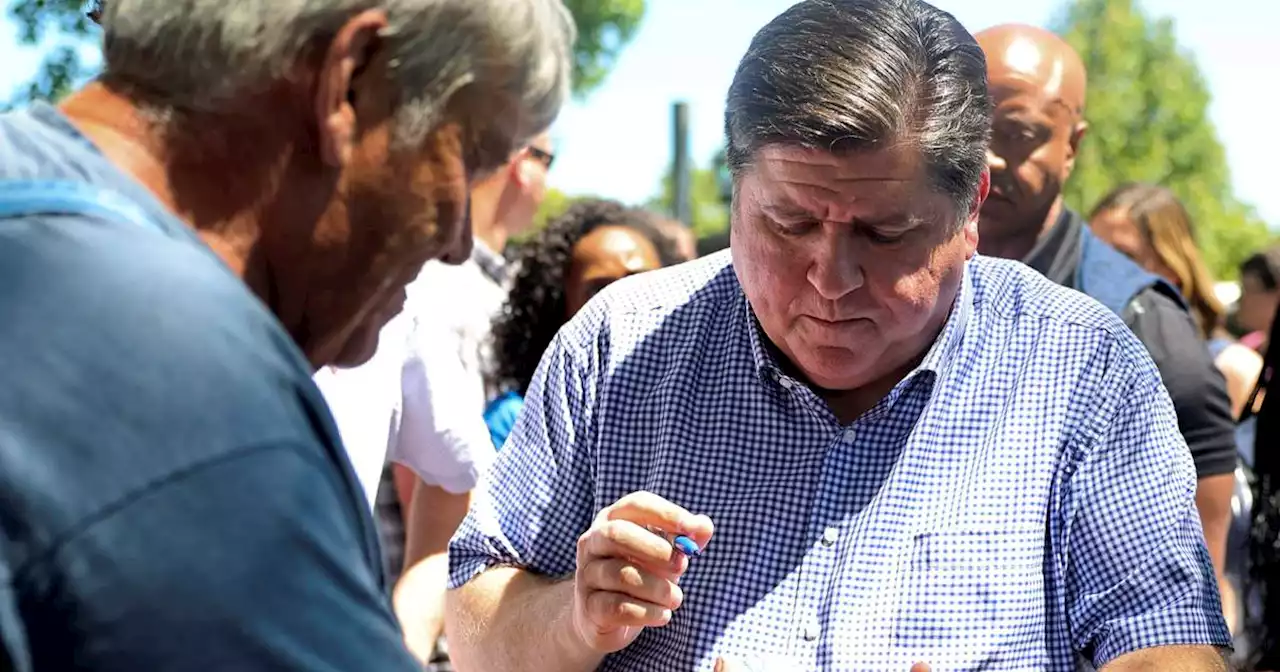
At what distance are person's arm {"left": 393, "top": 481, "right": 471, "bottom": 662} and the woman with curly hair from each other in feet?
2.72

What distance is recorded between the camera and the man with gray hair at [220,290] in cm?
108

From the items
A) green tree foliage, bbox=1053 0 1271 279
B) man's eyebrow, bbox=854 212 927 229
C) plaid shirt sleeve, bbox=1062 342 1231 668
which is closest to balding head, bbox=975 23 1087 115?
man's eyebrow, bbox=854 212 927 229

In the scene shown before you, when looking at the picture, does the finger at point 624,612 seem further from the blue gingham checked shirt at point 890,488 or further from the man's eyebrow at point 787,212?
the man's eyebrow at point 787,212

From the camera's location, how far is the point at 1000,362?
2.60 metres

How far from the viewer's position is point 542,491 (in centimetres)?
260

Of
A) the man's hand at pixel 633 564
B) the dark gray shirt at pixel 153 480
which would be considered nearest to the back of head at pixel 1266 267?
the man's hand at pixel 633 564

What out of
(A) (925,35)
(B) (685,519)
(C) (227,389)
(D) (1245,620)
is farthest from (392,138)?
(D) (1245,620)

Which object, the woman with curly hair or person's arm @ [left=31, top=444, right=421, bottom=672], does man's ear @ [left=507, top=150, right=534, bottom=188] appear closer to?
the woman with curly hair

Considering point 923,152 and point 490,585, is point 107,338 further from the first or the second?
point 923,152

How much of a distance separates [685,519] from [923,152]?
0.80 m

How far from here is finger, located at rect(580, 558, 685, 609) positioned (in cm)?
224

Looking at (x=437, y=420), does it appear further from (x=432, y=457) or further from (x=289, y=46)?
Answer: (x=289, y=46)

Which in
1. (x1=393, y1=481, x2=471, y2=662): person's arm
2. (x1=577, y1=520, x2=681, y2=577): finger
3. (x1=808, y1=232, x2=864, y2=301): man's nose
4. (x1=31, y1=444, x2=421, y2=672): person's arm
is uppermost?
(x1=31, y1=444, x2=421, y2=672): person's arm

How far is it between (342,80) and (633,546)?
1.02 meters
